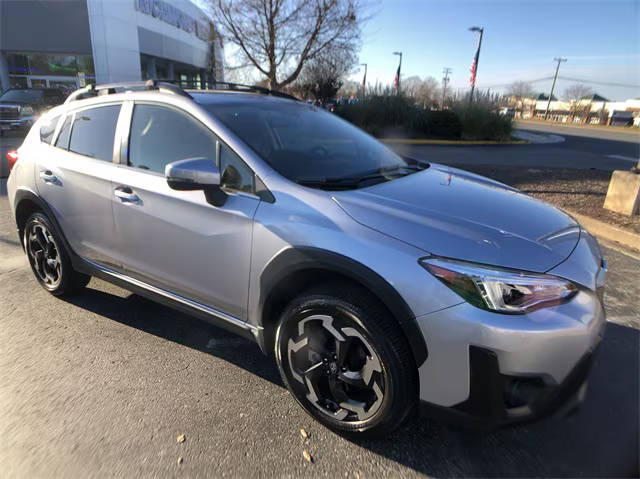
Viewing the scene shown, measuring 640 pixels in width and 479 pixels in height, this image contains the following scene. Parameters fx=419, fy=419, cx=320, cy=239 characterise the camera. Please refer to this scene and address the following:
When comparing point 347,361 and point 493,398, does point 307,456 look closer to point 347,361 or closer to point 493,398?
point 347,361

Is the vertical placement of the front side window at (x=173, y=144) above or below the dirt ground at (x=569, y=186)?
above

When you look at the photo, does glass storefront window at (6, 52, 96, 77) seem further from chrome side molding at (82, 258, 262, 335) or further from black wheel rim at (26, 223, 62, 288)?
chrome side molding at (82, 258, 262, 335)

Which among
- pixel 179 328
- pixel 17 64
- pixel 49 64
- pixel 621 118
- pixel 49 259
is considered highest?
pixel 49 64

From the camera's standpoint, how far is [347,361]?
206 centimetres

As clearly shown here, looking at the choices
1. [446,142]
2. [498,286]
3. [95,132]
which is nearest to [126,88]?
[95,132]

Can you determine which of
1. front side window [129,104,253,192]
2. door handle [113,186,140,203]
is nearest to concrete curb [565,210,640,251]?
front side window [129,104,253,192]

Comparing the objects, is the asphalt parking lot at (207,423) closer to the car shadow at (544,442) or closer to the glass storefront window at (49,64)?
the car shadow at (544,442)

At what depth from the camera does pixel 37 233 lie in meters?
3.60

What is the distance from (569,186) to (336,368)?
302 inches

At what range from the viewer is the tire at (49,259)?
3410 millimetres

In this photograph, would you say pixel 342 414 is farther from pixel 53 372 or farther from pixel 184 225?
pixel 53 372

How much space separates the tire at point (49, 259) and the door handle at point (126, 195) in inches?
36.8

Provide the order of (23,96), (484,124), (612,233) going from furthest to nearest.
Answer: (484,124) → (23,96) → (612,233)

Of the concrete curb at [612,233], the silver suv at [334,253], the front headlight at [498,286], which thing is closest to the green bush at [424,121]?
the concrete curb at [612,233]
